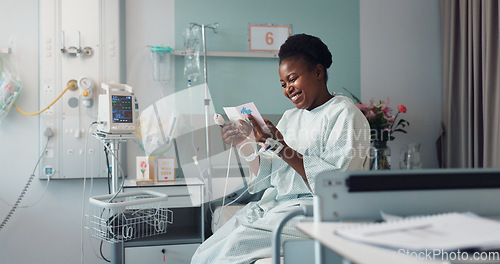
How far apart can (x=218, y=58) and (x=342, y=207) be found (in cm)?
243

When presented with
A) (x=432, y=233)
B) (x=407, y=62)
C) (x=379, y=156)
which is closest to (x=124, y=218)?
(x=432, y=233)

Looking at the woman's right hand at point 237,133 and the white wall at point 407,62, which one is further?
the white wall at point 407,62

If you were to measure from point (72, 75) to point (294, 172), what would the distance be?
73.1 inches

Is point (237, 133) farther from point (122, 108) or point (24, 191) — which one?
point (24, 191)

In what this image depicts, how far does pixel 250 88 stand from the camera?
3.32m

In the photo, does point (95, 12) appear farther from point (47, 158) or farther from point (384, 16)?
point (384, 16)

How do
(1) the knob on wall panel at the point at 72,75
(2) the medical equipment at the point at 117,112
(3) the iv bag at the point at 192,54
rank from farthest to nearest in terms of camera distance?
1. (3) the iv bag at the point at 192,54
2. (1) the knob on wall panel at the point at 72,75
3. (2) the medical equipment at the point at 117,112

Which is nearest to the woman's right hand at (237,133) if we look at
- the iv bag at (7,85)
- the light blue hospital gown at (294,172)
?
the light blue hospital gown at (294,172)

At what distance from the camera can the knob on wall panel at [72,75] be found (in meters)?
3.01

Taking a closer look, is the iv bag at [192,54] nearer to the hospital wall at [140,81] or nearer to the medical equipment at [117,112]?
the hospital wall at [140,81]

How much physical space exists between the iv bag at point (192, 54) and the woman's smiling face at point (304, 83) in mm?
1280

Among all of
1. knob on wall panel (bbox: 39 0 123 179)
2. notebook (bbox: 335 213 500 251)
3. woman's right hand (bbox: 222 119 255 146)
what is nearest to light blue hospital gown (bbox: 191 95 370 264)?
woman's right hand (bbox: 222 119 255 146)

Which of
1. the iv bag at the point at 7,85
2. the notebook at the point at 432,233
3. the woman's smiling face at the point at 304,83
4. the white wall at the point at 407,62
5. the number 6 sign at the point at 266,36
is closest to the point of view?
the notebook at the point at 432,233

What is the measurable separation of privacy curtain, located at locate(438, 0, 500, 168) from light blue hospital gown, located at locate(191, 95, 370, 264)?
66.5 inches
